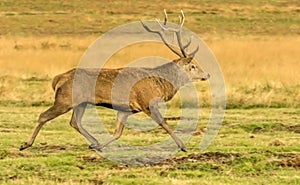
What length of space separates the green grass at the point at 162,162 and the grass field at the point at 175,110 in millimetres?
14

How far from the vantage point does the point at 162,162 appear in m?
12.6

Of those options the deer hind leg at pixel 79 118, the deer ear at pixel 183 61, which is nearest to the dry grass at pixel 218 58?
the deer ear at pixel 183 61

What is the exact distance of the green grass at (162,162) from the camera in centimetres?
1130

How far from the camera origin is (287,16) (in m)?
53.5

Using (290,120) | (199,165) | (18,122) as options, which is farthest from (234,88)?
(199,165)

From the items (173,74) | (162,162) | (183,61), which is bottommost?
(162,162)

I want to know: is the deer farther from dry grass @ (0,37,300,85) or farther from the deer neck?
dry grass @ (0,37,300,85)

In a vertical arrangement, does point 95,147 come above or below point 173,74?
below

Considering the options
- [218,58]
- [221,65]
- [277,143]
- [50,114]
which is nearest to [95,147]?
[50,114]

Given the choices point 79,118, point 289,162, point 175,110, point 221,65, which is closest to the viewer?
point 289,162

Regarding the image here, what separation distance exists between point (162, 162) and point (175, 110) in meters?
8.61

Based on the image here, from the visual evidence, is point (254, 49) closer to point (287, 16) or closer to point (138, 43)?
point (138, 43)

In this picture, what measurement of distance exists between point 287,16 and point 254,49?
2135 centimetres

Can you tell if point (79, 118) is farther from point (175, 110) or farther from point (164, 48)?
point (164, 48)
